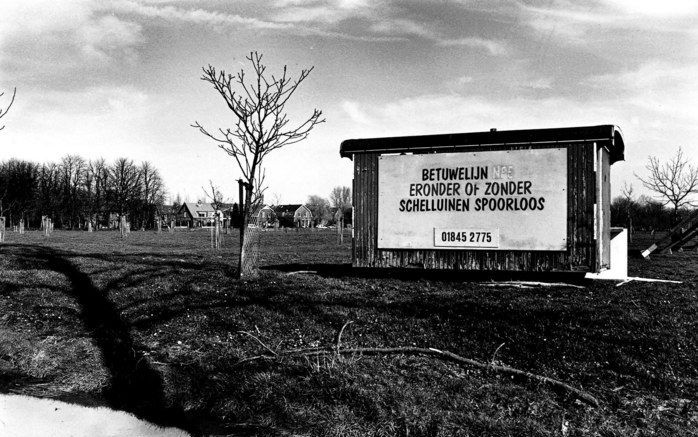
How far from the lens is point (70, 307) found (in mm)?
9086

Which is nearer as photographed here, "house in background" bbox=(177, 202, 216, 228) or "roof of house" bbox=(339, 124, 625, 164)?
"roof of house" bbox=(339, 124, 625, 164)

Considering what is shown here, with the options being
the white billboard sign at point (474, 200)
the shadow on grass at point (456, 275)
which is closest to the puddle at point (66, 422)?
the shadow on grass at point (456, 275)

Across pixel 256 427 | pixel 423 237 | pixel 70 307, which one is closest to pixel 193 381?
pixel 256 427

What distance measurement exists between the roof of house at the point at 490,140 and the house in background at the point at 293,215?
104m

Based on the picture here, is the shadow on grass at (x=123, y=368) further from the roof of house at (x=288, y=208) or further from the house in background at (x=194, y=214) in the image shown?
the house in background at (x=194, y=214)

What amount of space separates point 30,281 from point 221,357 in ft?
19.4

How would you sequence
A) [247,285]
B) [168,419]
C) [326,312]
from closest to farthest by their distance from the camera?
[168,419], [326,312], [247,285]

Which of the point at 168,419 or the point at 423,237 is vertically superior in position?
the point at 423,237

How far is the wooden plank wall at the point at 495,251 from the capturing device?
10.2 meters

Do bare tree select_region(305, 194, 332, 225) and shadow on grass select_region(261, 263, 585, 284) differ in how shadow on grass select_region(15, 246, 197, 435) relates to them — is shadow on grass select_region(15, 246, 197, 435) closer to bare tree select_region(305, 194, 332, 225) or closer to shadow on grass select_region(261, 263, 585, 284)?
shadow on grass select_region(261, 263, 585, 284)

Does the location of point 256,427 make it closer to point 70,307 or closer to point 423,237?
point 70,307

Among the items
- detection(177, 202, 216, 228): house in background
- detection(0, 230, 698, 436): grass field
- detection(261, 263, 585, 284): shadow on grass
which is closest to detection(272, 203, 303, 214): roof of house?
detection(177, 202, 216, 228): house in background

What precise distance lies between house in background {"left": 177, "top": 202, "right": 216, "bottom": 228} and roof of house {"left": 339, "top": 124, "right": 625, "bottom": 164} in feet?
396

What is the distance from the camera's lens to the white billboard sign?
34.3ft
